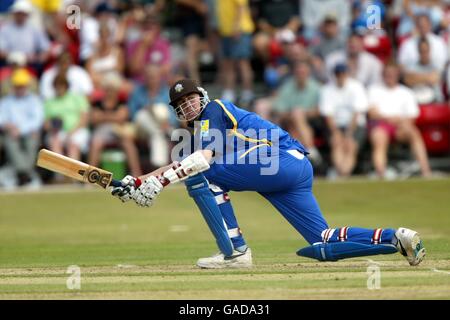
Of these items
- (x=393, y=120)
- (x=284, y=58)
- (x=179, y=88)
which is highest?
(x=284, y=58)

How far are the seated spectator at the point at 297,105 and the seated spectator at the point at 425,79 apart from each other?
6.15 feet

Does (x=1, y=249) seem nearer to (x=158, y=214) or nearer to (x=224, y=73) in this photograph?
(x=158, y=214)

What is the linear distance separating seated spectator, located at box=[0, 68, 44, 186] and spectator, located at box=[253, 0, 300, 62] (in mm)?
4560

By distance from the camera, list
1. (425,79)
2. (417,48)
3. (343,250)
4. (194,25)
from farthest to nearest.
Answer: (194,25) < (417,48) < (425,79) < (343,250)

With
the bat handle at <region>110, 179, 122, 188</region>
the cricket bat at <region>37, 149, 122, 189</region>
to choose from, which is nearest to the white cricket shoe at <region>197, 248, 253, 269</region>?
the bat handle at <region>110, 179, 122, 188</region>

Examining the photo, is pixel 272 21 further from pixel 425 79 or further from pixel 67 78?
pixel 67 78

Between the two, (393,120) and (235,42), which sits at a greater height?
(235,42)

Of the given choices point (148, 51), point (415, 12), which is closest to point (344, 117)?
point (415, 12)

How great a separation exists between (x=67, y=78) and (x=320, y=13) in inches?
203

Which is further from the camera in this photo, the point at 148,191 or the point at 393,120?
the point at 393,120

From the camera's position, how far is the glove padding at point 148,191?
33.0 feet

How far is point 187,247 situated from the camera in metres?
13.9

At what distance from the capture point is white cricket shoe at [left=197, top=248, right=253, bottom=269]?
10820 mm

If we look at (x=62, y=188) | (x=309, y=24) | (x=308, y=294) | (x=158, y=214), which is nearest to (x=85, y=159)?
(x=62, y=188)
